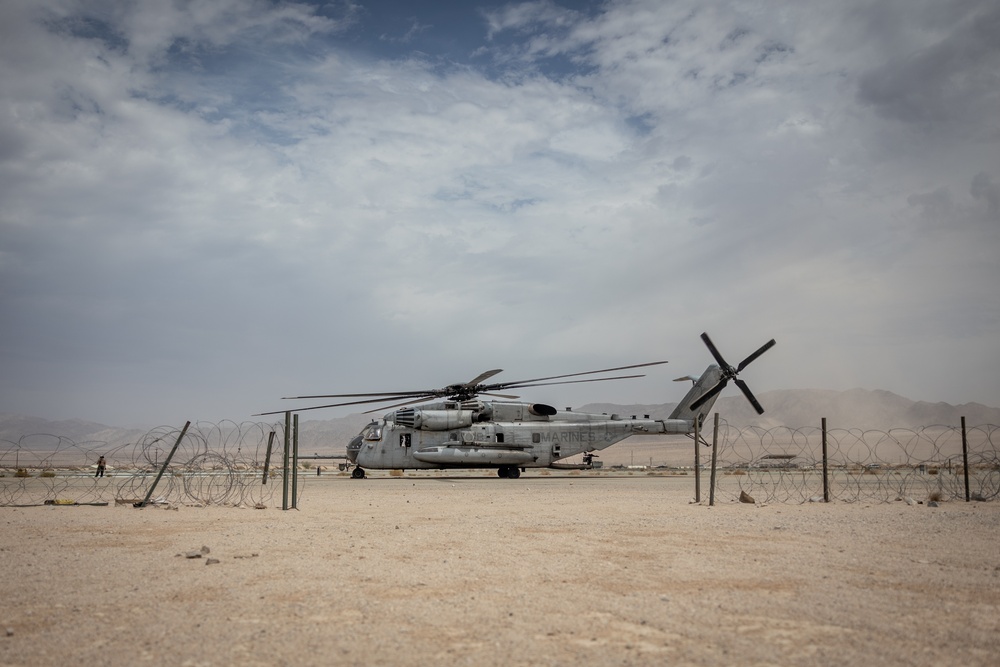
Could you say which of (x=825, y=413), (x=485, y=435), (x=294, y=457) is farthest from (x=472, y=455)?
(x=825, y=413)

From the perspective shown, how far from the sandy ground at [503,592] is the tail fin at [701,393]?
19.2 metres

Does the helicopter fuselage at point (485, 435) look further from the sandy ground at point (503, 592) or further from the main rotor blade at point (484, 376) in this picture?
the sandy ground at point (503, 592)

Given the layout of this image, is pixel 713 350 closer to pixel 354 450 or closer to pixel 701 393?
pixel 701 393

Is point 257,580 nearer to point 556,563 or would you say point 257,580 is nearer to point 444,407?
point 556,563

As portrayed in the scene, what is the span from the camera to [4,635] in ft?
17.7

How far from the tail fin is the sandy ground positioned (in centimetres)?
1917

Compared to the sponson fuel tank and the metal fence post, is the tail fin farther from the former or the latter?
the metal fence post

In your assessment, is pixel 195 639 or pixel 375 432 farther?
pixel 375 432

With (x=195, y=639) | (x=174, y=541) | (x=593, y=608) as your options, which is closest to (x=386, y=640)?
(x=195, y=639)

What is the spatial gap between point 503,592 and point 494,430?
24.0 meters

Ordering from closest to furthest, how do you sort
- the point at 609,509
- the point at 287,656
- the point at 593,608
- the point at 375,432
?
the point at 287,656 → the point at 593,608 → the point at 609,509 → the point at 375,432

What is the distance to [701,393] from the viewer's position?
106ft

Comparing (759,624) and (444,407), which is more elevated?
(444,407)

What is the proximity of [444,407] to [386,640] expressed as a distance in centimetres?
2504
